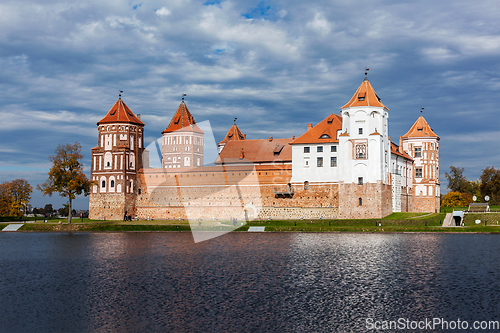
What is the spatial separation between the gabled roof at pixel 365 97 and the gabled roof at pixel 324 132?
489 cm

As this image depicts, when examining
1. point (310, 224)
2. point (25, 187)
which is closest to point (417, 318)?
point (310, 224)

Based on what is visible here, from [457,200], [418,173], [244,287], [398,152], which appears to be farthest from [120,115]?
[457,200]

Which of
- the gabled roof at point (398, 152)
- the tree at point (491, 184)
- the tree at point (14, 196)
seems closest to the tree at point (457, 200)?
the tree at point (491, 184)

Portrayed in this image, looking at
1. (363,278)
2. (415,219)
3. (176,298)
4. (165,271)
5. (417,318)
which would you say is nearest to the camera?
(417,318)

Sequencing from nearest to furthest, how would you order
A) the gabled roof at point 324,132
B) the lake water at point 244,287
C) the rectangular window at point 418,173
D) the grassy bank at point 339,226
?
the lake water at point 244,287 < the grassy bank at point 339,226 < the gabled roof at point 324,132 < the rectangular window at point 418,173

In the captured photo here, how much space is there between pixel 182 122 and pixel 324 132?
3444 cm

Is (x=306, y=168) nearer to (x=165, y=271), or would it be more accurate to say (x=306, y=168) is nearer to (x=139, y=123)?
(x=139, y=123)

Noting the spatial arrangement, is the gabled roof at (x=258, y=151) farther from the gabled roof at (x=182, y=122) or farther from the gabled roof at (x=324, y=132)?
the gabled roof at (x=182, y=122)

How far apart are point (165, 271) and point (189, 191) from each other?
48.3 m

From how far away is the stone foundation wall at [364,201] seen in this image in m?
61.7

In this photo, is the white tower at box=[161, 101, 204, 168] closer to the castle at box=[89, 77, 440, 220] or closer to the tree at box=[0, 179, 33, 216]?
the castle at box=[89, 77, 440, 220]

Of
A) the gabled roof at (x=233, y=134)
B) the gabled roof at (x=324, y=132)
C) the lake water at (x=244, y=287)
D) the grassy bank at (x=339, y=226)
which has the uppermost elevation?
the gabled roof at (x=233, y=134)

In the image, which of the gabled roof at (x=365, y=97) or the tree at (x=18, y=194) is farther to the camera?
the tree at (x=18, y=194)

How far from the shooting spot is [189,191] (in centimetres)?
7512
